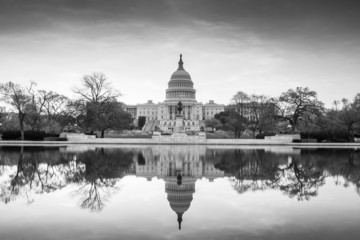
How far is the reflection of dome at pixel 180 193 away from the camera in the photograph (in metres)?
9.16

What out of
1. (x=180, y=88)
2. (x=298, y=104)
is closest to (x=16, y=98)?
(x=298, y=104)

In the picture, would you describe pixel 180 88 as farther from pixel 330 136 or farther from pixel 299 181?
pixel 299 181

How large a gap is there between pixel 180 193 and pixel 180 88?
12240 cm

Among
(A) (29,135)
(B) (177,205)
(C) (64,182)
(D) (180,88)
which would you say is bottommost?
(B) (177,205)

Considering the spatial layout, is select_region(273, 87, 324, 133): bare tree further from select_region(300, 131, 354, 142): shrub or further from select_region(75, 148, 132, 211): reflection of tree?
select_region(75, 148, 132, 211): reflection of tree

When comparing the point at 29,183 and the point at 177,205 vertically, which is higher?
the point at 29,183

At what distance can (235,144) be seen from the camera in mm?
44844

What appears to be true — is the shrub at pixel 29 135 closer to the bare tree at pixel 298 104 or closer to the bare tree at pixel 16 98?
the bare tree at pixel 16 98

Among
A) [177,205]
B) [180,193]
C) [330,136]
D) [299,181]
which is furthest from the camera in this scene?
[330,136]

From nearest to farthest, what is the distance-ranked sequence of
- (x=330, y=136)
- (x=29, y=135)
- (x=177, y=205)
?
(x=177, y=205), (x=29, y=135), (x=330, y=136)

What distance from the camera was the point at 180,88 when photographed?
132875mm

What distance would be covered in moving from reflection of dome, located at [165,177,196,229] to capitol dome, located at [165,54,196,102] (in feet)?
390

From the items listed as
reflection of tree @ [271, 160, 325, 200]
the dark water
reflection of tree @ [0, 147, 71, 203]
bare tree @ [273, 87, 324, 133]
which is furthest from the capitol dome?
the dark water

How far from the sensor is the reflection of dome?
9.16m
